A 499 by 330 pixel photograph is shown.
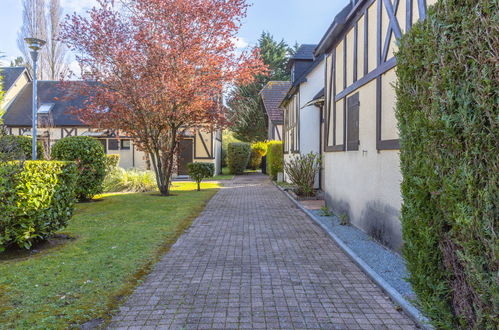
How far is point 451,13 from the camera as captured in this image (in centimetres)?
244

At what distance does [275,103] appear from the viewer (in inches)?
957

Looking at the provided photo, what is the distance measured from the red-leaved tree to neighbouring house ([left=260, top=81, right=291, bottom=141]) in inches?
467

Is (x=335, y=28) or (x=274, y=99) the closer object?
(x=335, y=28)

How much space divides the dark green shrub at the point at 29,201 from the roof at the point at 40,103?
1935 centimetres

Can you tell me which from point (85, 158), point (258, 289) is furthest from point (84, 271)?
point (85, 158)

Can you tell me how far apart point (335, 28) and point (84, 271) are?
6.69m

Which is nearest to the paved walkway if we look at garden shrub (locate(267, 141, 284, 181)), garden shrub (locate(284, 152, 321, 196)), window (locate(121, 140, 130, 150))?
garden shrub (locate(284, 152, 321, 196))

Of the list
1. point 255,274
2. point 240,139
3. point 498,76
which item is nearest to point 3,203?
point 255,274

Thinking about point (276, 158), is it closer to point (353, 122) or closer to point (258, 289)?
point (353, 122)

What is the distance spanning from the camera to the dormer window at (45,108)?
2409cm

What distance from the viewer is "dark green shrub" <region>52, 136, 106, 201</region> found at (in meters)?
9.84

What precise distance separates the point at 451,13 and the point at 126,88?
9566 mm

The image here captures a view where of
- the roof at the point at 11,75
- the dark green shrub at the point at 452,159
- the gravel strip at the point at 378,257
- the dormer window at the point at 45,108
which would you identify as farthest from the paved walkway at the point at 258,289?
the roof at the point at 11,75

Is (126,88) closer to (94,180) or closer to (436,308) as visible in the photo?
(94,180)
